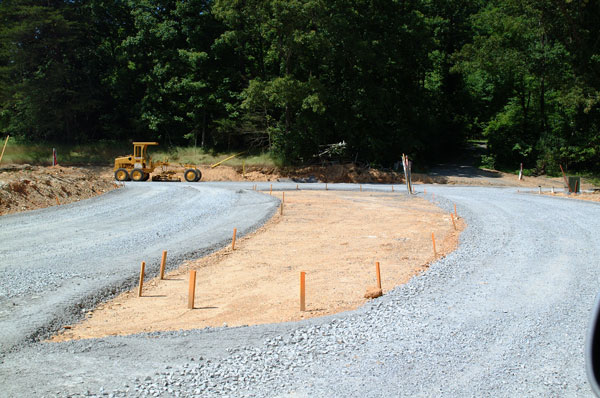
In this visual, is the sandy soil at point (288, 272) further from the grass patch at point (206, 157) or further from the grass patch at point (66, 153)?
the grass patch at point (66, 153)

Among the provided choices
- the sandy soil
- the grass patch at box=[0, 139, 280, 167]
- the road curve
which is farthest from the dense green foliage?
the sandy soil

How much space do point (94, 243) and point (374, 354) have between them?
10454mm

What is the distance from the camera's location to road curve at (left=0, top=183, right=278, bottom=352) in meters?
8.70

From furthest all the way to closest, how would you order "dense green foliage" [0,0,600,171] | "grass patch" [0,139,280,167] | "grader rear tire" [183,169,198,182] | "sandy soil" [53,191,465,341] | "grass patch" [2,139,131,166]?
"grass patch" [0,139,280,167]
"grass patch" [2,139,131,166]
"dense green foliage" [0,0,600,171]
"grader rear tire" [183,169,198,182]
"sandy soil" [53,191,465,341]

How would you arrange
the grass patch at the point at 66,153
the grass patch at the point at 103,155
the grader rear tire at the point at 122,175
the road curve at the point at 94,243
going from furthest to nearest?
the grass patch at the point at 103,155
the grass patch at the point at 66,153
the grader rear tire at the point at 122,175
the road curve at the point at 94,243

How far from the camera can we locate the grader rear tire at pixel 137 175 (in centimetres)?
3353

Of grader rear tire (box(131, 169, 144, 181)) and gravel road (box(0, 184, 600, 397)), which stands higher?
grader rear tire (box(131, 169, 144, 181))

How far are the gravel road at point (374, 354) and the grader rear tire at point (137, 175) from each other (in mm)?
27644

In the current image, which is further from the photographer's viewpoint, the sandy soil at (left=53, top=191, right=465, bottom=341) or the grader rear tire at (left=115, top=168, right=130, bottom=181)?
the grader rear tire at (left=115, top=168, right=130, bottom=181)

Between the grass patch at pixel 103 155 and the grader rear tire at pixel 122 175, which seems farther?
the grass patch at pixel 103 155

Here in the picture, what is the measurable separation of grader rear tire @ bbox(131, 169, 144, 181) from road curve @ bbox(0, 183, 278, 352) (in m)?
8.53

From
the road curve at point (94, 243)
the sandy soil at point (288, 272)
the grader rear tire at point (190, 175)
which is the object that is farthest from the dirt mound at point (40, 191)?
the sandy soil at point (288, 272)

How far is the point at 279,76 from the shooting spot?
144 ft

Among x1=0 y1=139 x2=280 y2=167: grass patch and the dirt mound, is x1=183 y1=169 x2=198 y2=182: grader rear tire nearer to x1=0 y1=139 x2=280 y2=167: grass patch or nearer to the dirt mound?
x1=0 y1=139 x2=280 y2=167: grass patch
